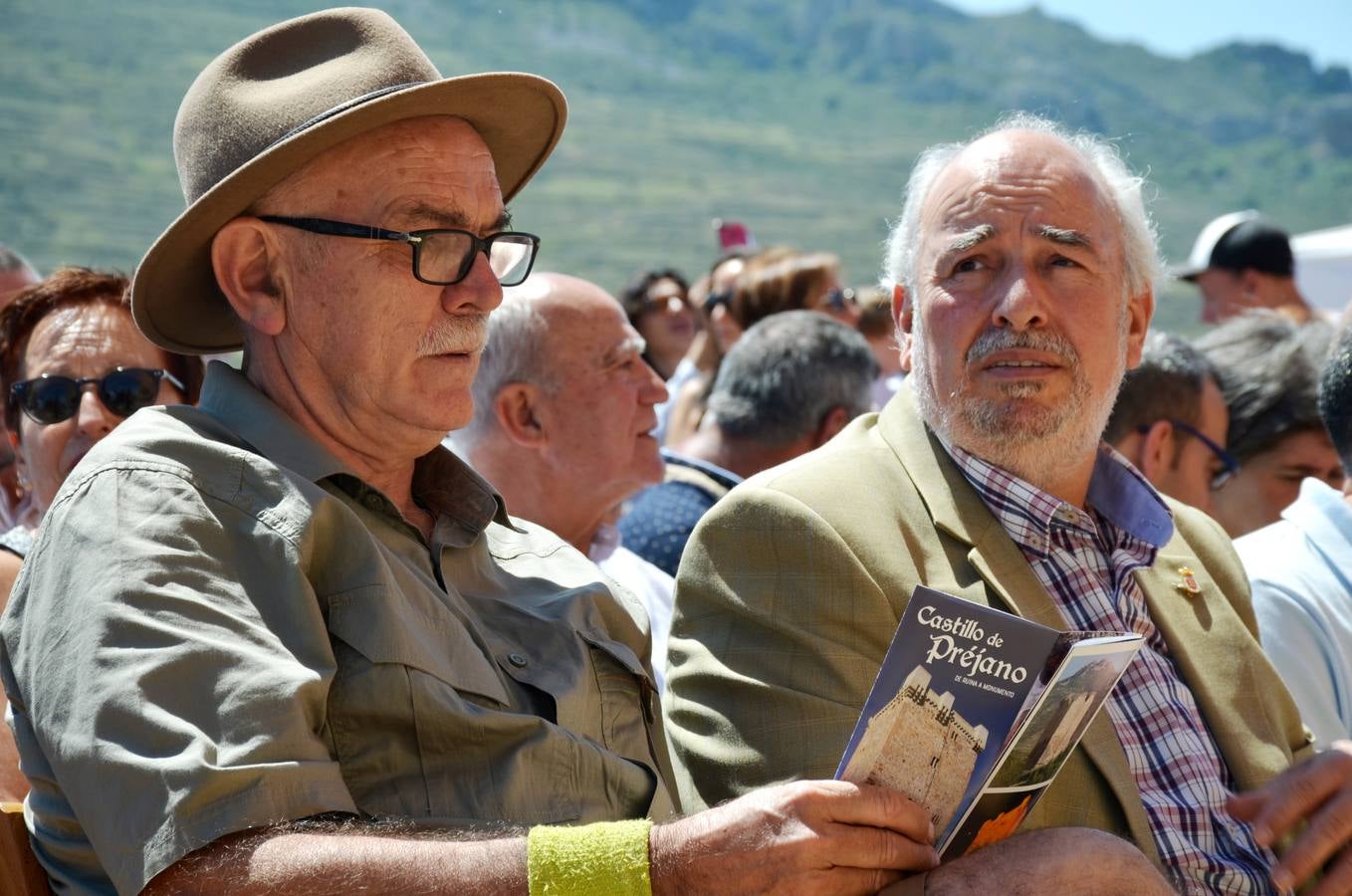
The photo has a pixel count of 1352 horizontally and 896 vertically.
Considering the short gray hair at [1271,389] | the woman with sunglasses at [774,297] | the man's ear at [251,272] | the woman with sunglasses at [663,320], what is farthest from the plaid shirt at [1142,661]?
the woman with sunglasses at [663,320]

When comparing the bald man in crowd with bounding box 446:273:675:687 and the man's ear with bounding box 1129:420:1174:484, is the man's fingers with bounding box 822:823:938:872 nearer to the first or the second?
the bald man in crowd with bounding box 446:273:675:687

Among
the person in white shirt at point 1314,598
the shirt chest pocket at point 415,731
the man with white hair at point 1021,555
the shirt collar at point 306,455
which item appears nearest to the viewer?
the shirt chest pocket at point 415,731

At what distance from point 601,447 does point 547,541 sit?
127 centimetres

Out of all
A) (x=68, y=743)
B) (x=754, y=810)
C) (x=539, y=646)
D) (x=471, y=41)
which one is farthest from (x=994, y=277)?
(x=471, y=41)

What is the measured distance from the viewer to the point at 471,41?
8931cm

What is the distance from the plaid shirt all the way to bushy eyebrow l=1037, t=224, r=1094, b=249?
0.50 meters

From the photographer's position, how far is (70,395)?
132 inches

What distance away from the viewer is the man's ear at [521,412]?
404 centimetres

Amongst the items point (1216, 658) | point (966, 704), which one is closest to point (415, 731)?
point (966, 704)

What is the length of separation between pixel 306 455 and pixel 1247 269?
6.97m

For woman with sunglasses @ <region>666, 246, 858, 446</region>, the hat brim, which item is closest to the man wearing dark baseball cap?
woman with sunglasses @ <region>666, 246, 858, 446</region>

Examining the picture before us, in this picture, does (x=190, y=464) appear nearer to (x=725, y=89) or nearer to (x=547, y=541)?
(x=547, y=541)

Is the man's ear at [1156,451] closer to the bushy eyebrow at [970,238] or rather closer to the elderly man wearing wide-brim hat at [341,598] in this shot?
the bushy eyebrow at [970,238]

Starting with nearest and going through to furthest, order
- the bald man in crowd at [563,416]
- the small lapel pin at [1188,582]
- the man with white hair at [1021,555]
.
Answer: the man with white hair at [1021,555] < the small lapel pin at [1188,582] < the bald man in crowd at [563,416]
